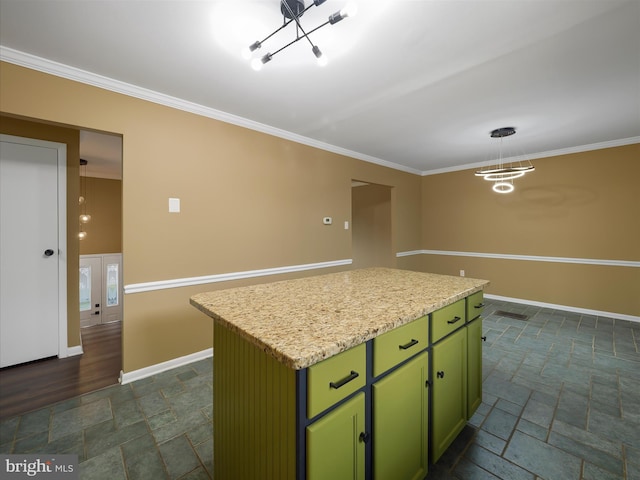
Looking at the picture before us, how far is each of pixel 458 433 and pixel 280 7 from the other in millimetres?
2702

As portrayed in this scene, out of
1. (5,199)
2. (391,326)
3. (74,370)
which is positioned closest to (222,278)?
(74,370)

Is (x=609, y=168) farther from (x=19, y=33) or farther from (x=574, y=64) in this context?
(x=19, y=33)

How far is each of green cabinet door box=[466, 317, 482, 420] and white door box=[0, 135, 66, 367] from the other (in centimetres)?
370

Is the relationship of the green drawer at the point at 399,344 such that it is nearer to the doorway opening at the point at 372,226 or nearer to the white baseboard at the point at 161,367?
the white baseboard at the point at 161,367

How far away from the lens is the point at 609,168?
381 cm

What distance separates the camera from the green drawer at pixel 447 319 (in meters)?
1.46

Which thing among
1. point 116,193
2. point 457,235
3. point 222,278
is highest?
point 116,193

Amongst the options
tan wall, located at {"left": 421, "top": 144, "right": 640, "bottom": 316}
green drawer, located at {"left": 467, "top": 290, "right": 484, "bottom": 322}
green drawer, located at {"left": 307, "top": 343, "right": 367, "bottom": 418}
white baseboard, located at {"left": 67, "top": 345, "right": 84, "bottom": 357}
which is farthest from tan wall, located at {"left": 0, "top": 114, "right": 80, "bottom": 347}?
tan wall, located at {"left": 421, "top": 144, "right": 640, "bottom": 316}

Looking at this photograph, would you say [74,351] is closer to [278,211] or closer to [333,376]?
[278,211]

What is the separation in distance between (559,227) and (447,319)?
399 centimetres

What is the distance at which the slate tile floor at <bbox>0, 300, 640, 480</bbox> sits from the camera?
1.50m

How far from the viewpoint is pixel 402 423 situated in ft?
4.07

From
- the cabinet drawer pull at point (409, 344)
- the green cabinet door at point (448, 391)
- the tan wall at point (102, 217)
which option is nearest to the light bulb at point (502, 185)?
the green cabinet door at point (448, 391)

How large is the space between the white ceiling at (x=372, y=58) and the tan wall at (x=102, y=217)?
12.2 ft
